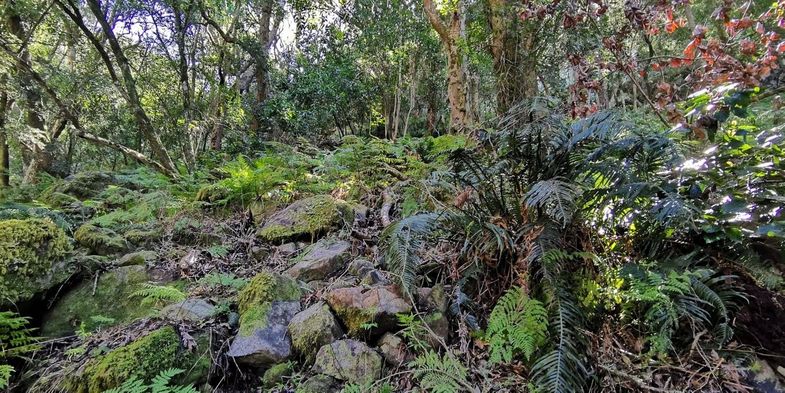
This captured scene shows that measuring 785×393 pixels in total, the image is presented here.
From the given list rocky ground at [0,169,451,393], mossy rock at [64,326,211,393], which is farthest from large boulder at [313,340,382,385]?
mossy rock at [64,326,211,393]

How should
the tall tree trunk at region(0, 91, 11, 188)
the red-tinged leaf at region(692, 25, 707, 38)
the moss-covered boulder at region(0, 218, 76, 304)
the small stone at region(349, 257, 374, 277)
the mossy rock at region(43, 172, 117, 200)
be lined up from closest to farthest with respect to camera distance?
the red-tinged leaf at region(692, 25, 707, 38) → the moss-covered boulder at region(0, 218, 76, 304) → the small stone at region(349, 257, 374, 277) → the mossy rock at region(43, 172, 117, 200) → the tall tree trunk at region(0, 91, 11, 188)

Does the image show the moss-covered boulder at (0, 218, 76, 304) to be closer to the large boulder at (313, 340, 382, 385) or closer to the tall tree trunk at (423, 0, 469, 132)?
the large boulder at (313, 340, 382, 385)

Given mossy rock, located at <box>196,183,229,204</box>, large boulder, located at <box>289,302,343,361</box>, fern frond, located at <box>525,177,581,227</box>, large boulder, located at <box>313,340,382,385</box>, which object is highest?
fern frond, located at <box>525,177,581,227</box>

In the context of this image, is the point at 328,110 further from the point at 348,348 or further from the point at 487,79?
the point at 348,348

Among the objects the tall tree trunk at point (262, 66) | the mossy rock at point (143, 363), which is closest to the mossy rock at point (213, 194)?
the mossy rock at point (143, 363)

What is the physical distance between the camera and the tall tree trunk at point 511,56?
15.7ft

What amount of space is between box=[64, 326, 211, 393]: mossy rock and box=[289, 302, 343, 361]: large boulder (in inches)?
17.6

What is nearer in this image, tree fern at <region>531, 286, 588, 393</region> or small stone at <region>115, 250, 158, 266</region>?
tree fern at <region>531, 286, 588, 393</region>

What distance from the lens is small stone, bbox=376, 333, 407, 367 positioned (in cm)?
205

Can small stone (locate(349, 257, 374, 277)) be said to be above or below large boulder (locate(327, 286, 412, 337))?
above

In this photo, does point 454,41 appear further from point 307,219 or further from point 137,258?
point 137,258

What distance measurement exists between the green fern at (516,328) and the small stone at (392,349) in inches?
17.4

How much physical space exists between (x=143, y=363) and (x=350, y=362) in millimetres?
969

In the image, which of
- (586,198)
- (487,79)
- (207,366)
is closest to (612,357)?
(586,198)
